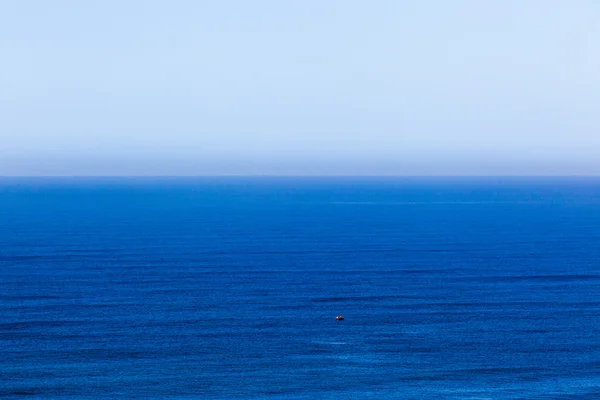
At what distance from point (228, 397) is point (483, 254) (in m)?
61.4

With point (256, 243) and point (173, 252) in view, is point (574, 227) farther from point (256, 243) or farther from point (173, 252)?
point (173, 252)

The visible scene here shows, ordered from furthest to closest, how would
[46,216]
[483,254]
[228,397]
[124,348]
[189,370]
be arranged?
[46,216]
[483,254]
[124,348]
[189,370]
[228,397]

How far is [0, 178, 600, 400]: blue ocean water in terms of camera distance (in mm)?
46750

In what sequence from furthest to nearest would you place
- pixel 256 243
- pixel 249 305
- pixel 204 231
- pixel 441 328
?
pixel 204 231, pixel 256 243, pixel 249 305, pixel 441 328

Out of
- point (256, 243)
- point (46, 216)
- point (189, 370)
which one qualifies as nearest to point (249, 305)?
point (189, 370)

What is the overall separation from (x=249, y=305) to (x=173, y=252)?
36389 mm

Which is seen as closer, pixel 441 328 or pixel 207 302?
pixel 441 328

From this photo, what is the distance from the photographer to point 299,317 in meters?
62.5

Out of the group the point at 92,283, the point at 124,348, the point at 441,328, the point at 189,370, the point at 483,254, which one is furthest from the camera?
the point at 483,254

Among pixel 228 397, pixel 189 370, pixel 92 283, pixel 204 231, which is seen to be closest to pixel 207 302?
pixel 92 283

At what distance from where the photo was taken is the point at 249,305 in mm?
67000

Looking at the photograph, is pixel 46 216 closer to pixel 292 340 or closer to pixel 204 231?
pixel 204 231

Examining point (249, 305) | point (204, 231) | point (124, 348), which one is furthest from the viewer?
point (204, 231)

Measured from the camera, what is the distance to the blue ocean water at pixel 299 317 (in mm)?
46750
